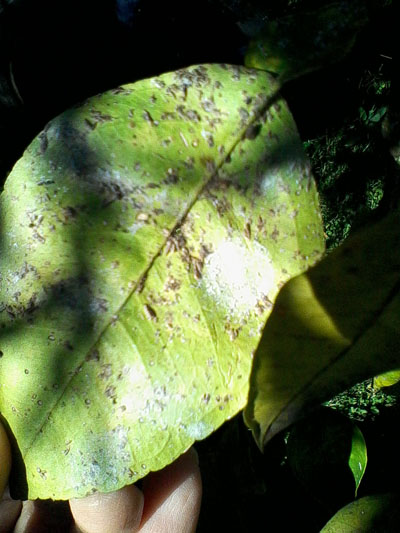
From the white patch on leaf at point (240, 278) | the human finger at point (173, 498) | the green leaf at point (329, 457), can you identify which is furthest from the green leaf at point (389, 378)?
the human finger at point (173, 498)

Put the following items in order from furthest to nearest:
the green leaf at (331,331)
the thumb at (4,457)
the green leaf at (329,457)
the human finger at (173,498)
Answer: the human finger at (173,498)
the green leaf at (329,457)
the thumb at (4,457)
the green leaf at (331,331)

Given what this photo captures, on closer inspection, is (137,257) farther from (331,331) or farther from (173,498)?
(173,498)

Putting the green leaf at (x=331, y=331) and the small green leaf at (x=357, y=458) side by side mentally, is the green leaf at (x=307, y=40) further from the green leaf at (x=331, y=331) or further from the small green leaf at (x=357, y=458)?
the small green leaf at (x=357, y=458)

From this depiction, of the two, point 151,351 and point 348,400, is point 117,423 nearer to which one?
point 151,351

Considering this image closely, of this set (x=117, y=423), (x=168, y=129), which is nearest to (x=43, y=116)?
(x=168, y=129)

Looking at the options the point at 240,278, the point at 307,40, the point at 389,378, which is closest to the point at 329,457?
the point at 389,378

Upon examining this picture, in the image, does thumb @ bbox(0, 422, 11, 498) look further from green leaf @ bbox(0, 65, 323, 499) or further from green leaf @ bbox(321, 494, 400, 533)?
green leaf @ bbox(321, 494, 400, 533)
